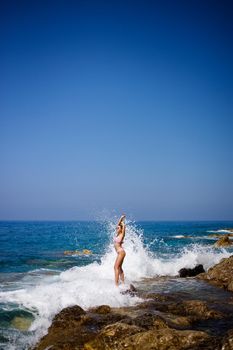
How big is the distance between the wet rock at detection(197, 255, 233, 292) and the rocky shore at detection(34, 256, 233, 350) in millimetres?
2225

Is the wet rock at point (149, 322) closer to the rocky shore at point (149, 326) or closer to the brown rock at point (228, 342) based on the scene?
the rocky shore at point (149, 326)

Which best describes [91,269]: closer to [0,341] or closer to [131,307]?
[131,307]

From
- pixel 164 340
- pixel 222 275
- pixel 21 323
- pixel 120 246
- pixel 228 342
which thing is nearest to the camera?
pixel 228 342

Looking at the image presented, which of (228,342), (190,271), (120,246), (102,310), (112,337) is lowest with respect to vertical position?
(190,271)

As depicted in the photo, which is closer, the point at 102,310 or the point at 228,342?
the point at 228,342

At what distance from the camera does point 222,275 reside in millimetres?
12492

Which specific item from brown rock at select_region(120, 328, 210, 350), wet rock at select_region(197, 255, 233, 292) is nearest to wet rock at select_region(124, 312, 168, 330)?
brown rock at select_region(120, 328, 210, 350)

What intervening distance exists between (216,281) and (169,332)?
7583 millimetres

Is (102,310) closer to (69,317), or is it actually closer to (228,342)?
(69,317)

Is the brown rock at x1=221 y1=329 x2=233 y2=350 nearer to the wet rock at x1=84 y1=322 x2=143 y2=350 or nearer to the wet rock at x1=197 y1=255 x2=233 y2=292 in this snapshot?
the wet rock at x1=84 y1=322 x2=143 y2=350

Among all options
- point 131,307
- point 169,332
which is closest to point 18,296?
point 131,307

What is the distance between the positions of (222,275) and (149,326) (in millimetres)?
7391

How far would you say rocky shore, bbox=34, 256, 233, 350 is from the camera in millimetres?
5289

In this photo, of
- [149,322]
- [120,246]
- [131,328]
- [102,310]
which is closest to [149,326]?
[149,322]
